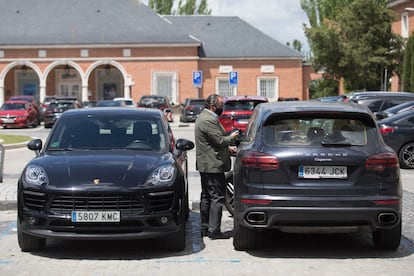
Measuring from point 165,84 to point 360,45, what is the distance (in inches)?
641

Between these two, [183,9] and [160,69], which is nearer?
[160,69]

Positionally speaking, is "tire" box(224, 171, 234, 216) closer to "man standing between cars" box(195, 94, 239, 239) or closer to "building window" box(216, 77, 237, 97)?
"man standing between cars" box(195, 94, 239, 239)

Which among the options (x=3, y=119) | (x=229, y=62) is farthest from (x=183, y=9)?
(x=3, y=119)

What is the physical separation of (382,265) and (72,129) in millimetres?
4209

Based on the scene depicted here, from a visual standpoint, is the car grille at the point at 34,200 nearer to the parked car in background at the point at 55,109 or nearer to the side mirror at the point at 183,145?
the side mirror at the point at 183,145

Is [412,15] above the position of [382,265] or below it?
above

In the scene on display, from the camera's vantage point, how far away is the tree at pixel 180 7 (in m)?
79.9

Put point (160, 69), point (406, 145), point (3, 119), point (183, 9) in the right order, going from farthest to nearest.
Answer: point (183, 9)
point (160, 69)
point (3, 119)
point (406, 145)

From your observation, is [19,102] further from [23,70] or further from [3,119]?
[23,70]

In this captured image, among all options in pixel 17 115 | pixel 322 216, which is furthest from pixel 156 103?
pixel 322 216

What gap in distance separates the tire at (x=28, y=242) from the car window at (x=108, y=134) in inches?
50.2

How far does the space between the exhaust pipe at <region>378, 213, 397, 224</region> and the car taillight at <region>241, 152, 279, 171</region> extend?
1227mm

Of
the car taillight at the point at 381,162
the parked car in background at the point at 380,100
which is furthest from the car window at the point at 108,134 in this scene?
the parked car in background at the point at 380,100

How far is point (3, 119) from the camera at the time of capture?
39594 millimetres
